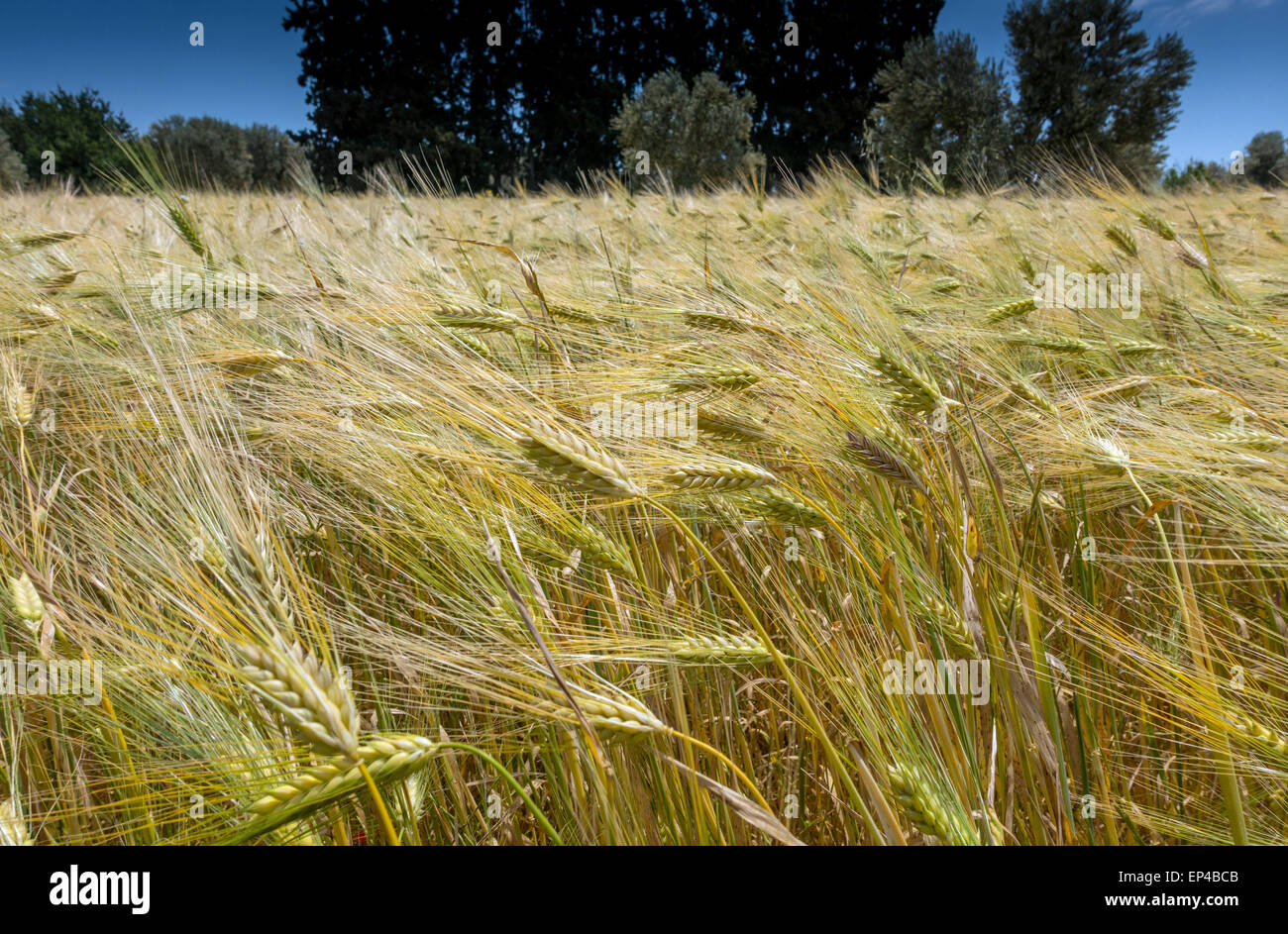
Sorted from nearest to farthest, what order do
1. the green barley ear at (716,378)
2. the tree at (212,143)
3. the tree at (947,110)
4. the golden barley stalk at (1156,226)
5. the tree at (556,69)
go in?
the green barley ear at (716,378), the golden barley stalk at (1156,226), the tree at (947,110), the tree at (212,143), the tree at (556,69)

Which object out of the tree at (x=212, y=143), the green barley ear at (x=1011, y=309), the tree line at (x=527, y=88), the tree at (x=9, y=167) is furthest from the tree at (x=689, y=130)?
the green barley ear at (x=1011, y=309)

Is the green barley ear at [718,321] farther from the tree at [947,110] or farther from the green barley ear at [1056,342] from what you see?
the tree at [947,110]

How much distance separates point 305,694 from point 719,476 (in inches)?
21.4

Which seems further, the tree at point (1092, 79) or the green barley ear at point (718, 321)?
the tree at point (1092, 79)

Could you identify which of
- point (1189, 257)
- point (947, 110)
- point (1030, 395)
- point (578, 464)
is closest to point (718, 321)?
point (1030, 395)

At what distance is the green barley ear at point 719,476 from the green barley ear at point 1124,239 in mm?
2224

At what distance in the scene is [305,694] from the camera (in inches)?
25.0

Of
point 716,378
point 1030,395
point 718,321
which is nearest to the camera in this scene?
point 716,378

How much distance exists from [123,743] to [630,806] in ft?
1.97

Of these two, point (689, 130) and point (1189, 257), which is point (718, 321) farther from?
point (689, 130)

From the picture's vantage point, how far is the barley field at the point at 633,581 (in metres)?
0.81

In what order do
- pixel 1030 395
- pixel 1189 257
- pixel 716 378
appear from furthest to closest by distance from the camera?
pixel 1189 257
pixel 1030 395
pixel 716 378

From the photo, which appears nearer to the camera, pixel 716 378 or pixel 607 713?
pixel 607 713

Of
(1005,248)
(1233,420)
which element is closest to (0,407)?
(1233,420)
